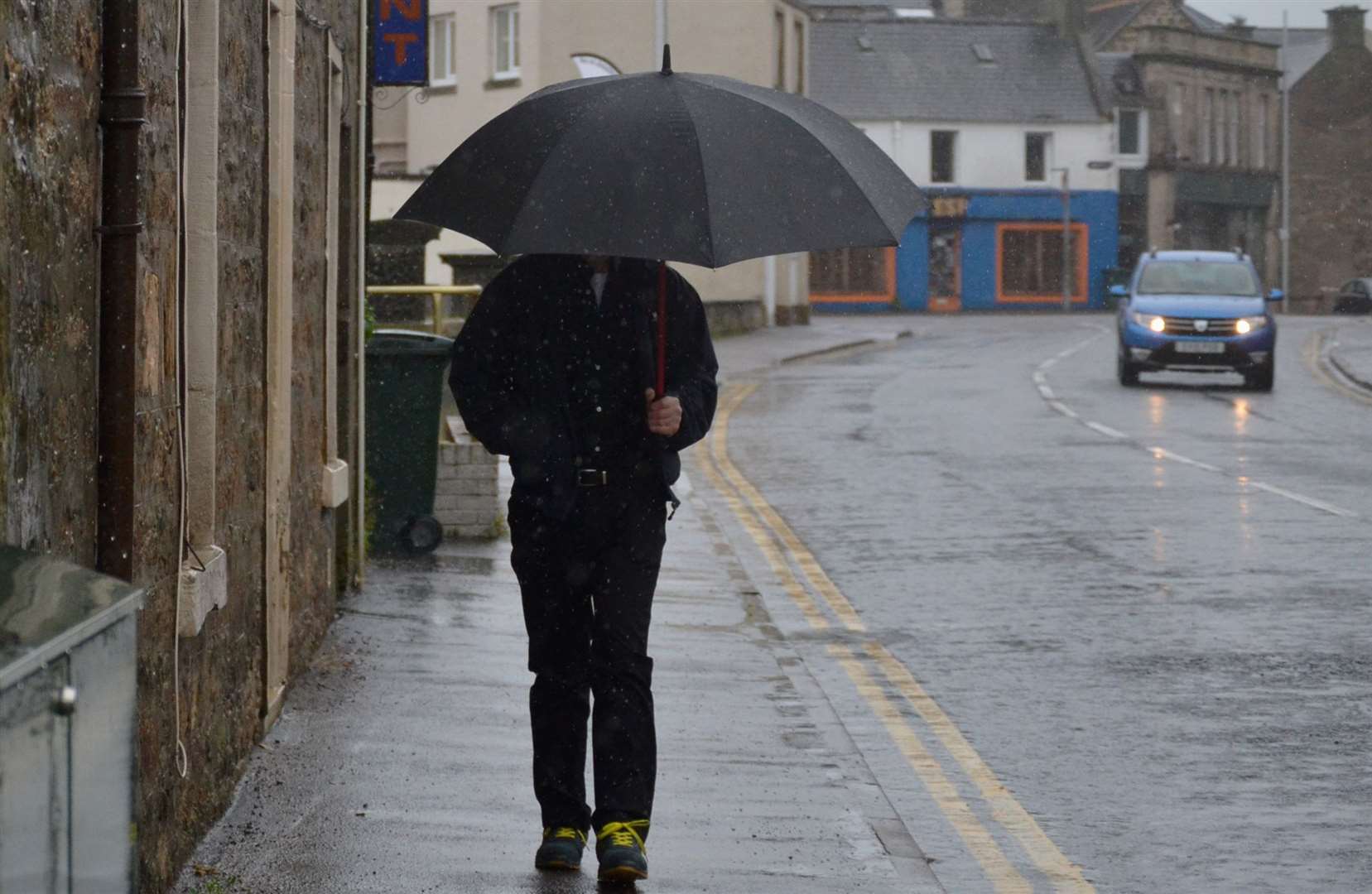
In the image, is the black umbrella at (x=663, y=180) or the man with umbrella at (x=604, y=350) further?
the man with umbrella at (x=604, y=350)

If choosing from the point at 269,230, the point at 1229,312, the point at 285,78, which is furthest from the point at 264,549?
the point at 1229,312

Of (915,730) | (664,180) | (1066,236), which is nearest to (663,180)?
(664,180)

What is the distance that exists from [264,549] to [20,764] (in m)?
4.43

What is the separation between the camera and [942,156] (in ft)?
226

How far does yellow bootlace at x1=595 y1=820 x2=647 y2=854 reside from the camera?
5775mm

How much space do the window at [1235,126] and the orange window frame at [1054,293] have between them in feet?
23.6

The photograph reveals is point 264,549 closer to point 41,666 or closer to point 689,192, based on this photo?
point 689,192

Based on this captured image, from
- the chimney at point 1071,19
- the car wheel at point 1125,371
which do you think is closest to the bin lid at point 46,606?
the car wheel at point 1125,371

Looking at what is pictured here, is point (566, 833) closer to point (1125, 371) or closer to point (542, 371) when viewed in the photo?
point (542, 371)

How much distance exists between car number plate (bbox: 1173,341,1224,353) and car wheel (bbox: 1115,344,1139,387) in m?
0.76

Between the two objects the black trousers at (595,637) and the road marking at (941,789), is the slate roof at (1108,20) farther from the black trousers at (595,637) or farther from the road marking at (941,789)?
the black trousers at (595,637)

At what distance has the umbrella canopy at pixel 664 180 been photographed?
18.1ft

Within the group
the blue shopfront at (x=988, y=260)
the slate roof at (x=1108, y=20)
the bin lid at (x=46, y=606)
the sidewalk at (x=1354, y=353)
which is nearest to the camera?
the bin lid at (x=46, y=606)

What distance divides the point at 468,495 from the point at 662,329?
781cm
